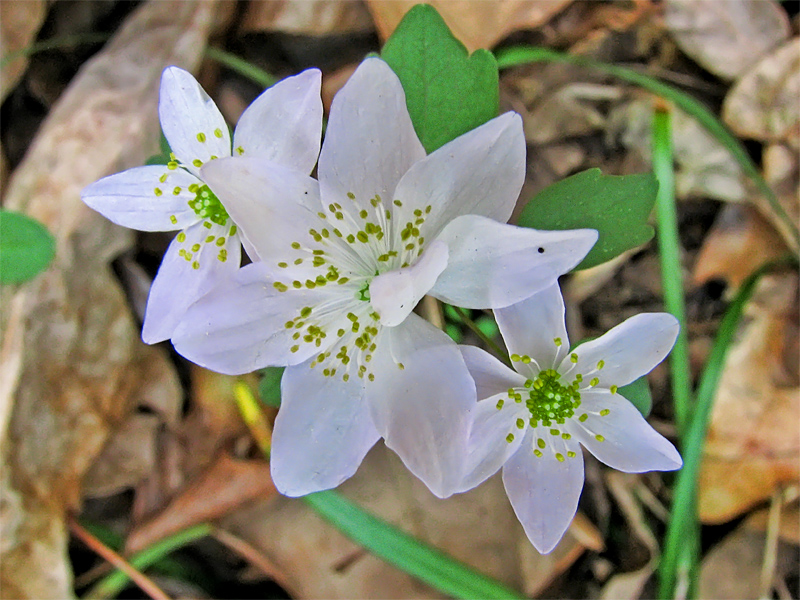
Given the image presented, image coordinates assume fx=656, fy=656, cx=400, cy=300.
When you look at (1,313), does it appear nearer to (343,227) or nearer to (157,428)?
(157,428)

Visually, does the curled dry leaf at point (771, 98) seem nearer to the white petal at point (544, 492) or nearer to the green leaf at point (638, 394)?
the green leaf at point (638, 394)

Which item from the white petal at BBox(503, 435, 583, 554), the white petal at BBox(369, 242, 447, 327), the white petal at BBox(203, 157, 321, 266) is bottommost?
the white petal at BBox(503, 435, 583, 554)

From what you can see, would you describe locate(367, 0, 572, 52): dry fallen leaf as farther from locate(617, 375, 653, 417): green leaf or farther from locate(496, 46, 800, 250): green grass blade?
locate(617, 375, 653, 417): green leaf

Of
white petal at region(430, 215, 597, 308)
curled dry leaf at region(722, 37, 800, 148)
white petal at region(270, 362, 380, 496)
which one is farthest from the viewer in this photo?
curled dry leaf at region(722, 37, 800, 148)

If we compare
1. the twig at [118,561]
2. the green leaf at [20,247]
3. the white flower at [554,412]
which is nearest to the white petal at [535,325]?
the white flower at [554,412]

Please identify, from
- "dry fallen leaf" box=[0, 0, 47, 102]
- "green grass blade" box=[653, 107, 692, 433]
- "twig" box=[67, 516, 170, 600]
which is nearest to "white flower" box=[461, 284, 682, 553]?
"green grass blade" box=[653, 107, 692, 433]
